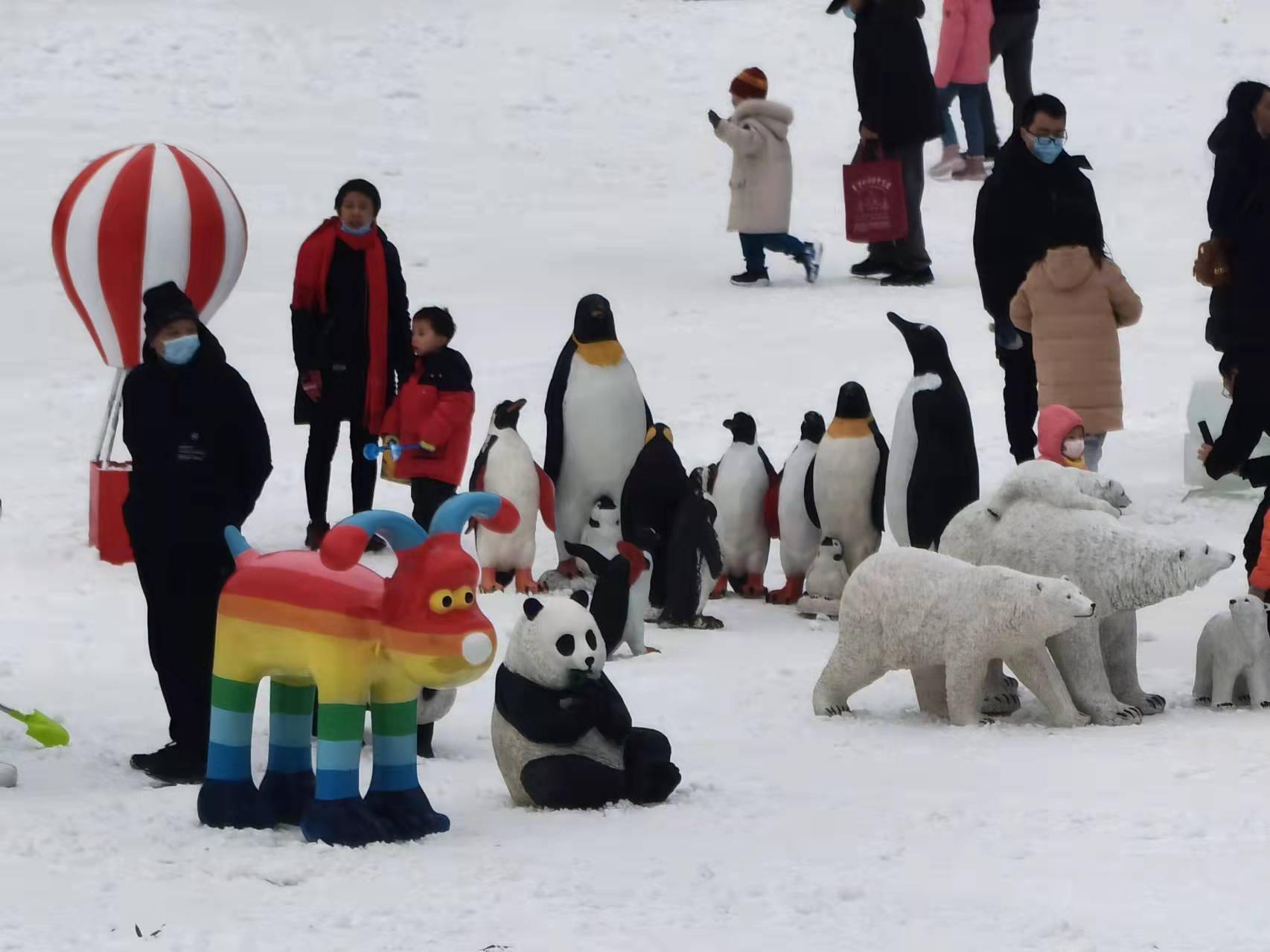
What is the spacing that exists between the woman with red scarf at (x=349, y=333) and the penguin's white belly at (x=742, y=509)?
1.59 m

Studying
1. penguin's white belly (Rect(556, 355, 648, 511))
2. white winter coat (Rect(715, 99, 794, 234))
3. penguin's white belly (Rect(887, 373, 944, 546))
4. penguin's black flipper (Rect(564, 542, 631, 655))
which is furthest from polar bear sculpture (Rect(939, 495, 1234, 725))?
white winter coat (Rect(715, 99, 794, 234))

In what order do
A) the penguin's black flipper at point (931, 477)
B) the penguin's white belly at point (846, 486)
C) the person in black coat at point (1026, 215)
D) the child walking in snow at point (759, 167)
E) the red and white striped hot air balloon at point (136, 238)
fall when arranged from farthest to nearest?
the child walking in snow at point (759, 167) < the red and white striped hot air balloon at point (136, 238) < the person in black coat at point (1026, 215) < the penguin's white belly at point (846, 486) < the penguin's black flipper at point (931, 477)

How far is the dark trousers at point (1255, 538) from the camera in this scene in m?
7.30

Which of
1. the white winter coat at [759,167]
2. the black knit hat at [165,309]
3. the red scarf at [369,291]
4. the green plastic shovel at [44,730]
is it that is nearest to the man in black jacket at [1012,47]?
the white winter coat at [759,167]

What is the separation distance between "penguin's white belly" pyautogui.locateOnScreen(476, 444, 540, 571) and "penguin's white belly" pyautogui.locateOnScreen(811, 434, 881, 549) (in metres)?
1.18

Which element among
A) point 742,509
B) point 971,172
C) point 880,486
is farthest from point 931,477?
point 971,172

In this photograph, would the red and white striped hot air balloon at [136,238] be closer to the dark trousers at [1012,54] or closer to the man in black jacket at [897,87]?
the man in black jacket at [897,87]

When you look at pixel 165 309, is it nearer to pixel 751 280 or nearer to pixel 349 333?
pixel 349 333

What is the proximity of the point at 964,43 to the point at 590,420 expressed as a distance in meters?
7.78

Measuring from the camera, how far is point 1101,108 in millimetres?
Result: 18500

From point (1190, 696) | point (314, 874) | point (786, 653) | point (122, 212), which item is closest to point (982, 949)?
point (314, 874)

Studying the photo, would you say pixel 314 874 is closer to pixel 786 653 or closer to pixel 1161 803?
pixel 1161 803

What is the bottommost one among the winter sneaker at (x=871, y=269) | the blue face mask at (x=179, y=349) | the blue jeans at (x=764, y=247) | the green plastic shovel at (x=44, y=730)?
the green plastic shovel at (x=44, y=730)

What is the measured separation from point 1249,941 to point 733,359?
808cm
